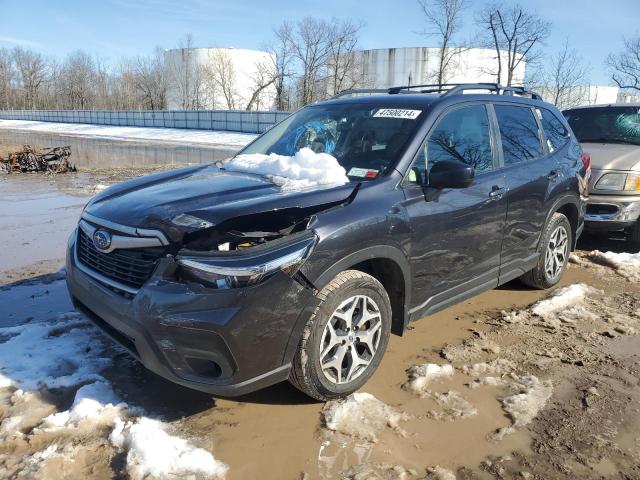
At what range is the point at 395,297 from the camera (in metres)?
3.45

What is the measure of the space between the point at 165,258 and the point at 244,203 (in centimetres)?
52

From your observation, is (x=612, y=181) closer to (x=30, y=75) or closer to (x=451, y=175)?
(x=451, y=175)

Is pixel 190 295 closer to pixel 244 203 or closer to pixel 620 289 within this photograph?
pixel 244 203

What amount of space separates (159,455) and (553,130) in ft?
15.0

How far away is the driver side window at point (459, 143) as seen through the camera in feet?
11.7

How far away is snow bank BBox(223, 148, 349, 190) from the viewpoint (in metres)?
3.37

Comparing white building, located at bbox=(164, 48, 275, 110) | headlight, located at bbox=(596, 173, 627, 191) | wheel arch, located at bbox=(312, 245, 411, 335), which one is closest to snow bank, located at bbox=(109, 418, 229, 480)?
wheel arch, located at bbox=(312, 245, 411, 335)

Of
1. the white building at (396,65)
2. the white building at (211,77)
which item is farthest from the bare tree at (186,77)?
the white building at (396,65)

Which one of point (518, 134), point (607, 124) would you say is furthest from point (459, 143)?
point (607, 124)

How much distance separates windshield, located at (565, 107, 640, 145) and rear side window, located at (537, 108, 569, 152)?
2902 mm

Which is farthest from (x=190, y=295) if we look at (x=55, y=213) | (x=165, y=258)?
(x=55, y=213)

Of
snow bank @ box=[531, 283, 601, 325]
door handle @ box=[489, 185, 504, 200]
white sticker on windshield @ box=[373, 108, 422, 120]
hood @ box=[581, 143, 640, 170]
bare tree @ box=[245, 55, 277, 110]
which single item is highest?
bare tree @ box=[245, 55, 277, 110]

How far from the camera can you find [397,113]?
150 inches

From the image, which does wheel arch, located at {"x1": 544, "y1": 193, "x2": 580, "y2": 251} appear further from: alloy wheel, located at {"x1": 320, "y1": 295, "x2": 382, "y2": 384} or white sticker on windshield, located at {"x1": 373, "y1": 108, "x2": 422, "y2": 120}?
alloy wheel, located at {"x1": 320, "y1": 295, "x2": 382, "y2": 384}
